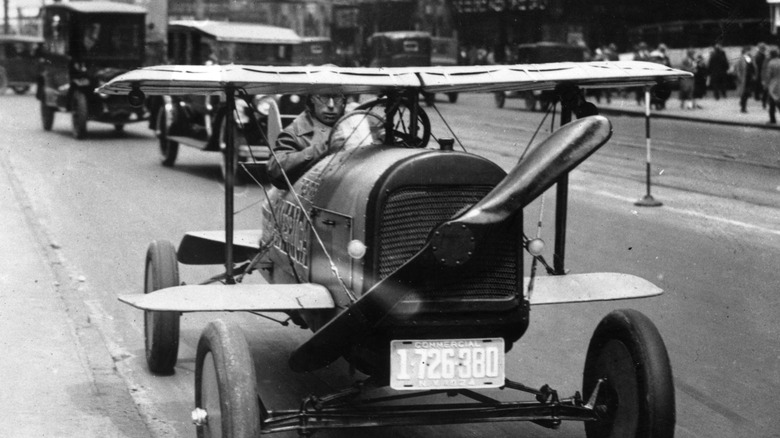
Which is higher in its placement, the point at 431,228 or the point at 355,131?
the point at 355,131

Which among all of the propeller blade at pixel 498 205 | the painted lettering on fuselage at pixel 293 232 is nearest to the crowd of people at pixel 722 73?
the painted lettering on fuselage at pixel 293 232

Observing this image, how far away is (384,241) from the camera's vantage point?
14.3 feet

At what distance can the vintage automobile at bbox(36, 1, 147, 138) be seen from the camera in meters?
22.7

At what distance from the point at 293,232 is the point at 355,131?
616 millimetres

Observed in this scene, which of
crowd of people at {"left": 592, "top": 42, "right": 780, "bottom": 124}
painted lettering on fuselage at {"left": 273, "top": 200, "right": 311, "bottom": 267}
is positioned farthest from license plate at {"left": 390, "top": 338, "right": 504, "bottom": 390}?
crowd of people at {"left": 592, "top": 42, "right": 780, "bottom": 124}

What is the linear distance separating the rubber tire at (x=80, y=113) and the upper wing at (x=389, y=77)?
1803 centimetres

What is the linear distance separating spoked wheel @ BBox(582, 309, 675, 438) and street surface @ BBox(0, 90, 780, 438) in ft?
2.12

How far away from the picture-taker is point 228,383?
387 centimetres

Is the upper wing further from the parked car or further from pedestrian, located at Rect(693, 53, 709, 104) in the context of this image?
the parked car

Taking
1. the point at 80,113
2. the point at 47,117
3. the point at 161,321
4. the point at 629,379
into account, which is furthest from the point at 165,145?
the point at 629,379

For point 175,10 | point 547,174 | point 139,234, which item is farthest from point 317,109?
point 175,10

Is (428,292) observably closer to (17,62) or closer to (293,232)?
(293,232)

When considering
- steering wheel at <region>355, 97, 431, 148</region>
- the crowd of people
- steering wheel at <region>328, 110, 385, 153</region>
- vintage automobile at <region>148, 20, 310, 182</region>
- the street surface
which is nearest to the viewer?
steering wheel at <region>355, 97, 431, 148</region>

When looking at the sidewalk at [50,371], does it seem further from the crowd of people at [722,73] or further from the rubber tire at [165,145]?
the crowd of people at [722,73]
